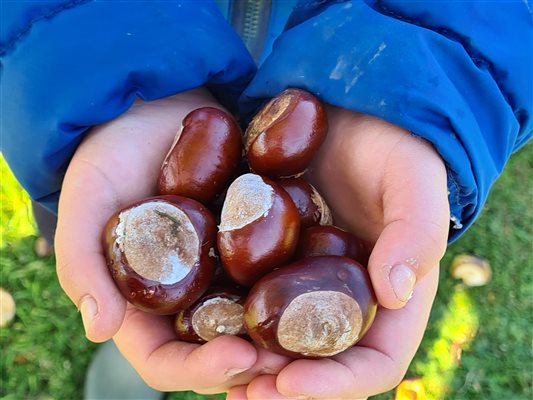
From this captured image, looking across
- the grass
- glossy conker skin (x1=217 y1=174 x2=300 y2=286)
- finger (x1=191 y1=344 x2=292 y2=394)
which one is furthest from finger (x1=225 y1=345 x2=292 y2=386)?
the grass

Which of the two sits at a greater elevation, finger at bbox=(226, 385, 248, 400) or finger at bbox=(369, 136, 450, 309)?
finger at bbox=(369, 136, 450, 309)

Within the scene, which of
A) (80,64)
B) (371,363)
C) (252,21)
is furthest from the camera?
(252,21)

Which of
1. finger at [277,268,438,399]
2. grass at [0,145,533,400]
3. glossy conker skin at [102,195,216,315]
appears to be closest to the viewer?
finger at [277,268,438,399]

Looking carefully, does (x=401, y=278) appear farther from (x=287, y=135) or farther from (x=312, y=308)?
(x=287, y=135)

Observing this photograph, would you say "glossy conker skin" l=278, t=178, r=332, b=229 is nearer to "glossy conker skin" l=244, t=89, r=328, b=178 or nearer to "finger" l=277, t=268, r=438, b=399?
"glossy conker skin" l=244, t=89, r=328, b=178

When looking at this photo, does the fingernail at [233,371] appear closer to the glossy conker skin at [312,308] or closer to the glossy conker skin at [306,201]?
the glossy conker skin at [312,308]

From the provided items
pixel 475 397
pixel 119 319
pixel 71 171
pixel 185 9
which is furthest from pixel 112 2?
pixel 475 397

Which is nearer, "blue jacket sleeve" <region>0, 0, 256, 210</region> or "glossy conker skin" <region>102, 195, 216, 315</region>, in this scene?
"glossy conker skin" <region>102, 195, 216, 315</region>

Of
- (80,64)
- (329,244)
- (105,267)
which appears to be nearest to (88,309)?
(105,267)
